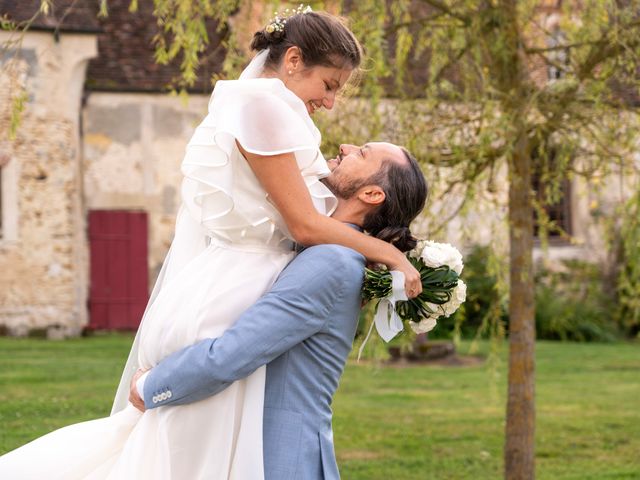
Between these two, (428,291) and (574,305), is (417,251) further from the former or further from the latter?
(574,305)

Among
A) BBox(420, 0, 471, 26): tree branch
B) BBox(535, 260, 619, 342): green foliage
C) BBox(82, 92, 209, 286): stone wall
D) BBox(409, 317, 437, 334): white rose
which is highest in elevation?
BBox(420, 0, 471, 26): tree branch

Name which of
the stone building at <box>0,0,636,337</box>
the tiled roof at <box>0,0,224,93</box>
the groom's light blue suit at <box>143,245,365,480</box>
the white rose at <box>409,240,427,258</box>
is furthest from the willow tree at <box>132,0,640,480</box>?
the tiled roof at <box>0,0,224,93</box>

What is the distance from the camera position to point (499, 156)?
22.9ft

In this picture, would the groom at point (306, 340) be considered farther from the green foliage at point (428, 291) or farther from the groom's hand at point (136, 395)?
the green foliage at point (428, 291)

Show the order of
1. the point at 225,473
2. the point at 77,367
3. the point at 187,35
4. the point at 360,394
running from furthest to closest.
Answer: the point at 77,367, the point at 360,394, the point at 187,35, the point at 225,473

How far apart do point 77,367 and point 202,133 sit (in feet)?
33.7

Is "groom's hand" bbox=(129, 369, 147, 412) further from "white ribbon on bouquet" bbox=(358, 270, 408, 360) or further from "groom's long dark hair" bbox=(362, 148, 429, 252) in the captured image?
"groom's long dark hair" bbox=(362, 148, 429, 252)

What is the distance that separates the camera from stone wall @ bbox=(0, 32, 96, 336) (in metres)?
18.0

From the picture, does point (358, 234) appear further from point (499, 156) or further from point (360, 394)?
point (360, 394)

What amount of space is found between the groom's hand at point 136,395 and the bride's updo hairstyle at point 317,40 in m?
0.92

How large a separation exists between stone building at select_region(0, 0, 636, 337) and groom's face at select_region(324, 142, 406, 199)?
14056 millimetres

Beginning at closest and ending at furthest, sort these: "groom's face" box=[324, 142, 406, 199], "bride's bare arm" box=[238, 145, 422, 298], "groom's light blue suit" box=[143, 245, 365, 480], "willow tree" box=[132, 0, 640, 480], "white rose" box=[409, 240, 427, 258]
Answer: "groom's light blue suit" box=[143, 245, 365, 480]
"bride's bare arm" box=[238, 145, 422, 298]
"groom's face" box=[324, 142, 406, 199]
"white rose" box=[409, 240, 427, 258]
"willow tree" box=[132, 0, 640, 480]

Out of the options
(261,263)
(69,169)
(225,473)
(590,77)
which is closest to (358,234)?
(261,263)

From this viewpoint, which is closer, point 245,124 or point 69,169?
point 245,124
